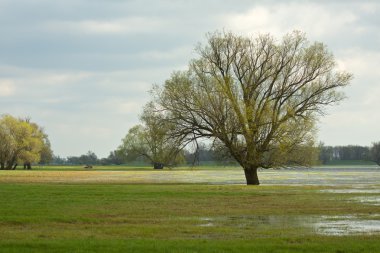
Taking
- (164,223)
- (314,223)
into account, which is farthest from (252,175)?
(164,223)

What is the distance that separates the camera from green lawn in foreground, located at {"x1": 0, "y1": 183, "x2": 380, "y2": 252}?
599 inches

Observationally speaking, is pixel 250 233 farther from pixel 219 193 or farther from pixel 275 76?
pixel 275 76

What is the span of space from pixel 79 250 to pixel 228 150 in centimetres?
4088

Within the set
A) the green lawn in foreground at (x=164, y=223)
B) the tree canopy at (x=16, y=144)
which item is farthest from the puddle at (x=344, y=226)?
the tree canopy at (x=16, y=144)

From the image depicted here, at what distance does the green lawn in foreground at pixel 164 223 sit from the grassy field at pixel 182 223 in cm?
2

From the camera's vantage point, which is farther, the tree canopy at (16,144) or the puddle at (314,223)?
the tree canopy at (16,144)

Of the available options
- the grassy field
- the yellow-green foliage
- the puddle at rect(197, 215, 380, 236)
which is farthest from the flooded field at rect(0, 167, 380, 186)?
the yellow-green foliage

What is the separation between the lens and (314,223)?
71.1ft

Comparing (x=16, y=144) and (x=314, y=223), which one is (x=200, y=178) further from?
(x=16, y=144)

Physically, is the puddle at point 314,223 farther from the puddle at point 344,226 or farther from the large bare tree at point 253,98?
the large bare tree at point 253,98

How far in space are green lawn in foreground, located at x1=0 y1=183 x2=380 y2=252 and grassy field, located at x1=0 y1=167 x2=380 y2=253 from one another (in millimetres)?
25

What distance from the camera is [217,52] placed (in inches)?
2136

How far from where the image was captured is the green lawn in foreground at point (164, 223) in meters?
15.2

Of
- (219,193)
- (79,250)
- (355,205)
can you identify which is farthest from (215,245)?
(219,193)
